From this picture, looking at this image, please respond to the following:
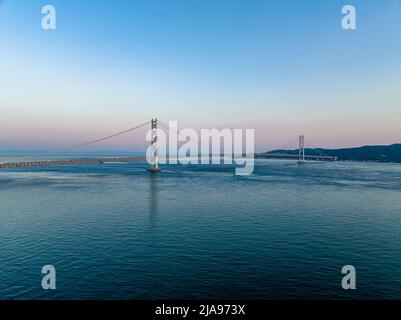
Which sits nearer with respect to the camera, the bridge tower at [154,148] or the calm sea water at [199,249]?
the calm sea water at [199,249]

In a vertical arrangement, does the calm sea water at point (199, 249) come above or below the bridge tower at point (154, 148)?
below

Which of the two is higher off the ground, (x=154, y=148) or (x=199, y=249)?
(x=154, y=148)

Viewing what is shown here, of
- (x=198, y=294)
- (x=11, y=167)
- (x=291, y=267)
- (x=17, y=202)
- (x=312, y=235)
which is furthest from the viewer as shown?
(x=11, y=167)

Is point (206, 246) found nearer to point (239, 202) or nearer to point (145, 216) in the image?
point (145, 216)

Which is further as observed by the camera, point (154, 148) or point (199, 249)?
point (154, 148)

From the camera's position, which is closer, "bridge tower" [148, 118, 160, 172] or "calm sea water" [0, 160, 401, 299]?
"calm sea water" [0, 160, 401, 299]

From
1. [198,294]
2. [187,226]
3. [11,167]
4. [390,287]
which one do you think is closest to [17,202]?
[187,226]

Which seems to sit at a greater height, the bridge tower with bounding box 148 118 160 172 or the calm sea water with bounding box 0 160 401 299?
the bridge tower with bounding box 148 118 160 172
